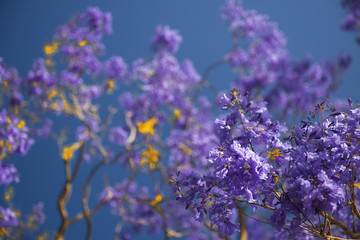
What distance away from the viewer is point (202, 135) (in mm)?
8281

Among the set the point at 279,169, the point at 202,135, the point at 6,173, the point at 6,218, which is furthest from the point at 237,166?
the point at 202,135

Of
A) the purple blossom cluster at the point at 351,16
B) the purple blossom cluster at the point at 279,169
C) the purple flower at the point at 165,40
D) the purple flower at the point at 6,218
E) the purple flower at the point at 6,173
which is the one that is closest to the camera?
the purple blossom cluster at the point at 279,169

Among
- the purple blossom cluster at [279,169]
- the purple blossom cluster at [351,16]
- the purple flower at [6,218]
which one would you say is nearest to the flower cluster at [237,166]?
the purple blossom cluster at [279,169]

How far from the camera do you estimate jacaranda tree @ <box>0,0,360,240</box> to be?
6.74 feet

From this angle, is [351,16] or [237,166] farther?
[351,16]

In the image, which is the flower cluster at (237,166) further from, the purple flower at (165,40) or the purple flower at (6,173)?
the purple flower at (165,40)

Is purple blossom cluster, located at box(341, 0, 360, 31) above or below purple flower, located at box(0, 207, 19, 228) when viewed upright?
above

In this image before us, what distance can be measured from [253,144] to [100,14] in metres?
6.56

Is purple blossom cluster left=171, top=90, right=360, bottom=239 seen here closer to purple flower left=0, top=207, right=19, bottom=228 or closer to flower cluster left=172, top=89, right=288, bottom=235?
flower cluster left=172, top=89, right=288, bottom=235

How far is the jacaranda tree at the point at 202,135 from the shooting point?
2.05m

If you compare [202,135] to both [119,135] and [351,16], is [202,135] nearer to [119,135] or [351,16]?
[119,135]

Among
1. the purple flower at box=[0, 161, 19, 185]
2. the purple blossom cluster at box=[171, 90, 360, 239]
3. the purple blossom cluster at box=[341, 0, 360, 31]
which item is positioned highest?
the purple blossom cluster at box=[341, 0, 360, 31]

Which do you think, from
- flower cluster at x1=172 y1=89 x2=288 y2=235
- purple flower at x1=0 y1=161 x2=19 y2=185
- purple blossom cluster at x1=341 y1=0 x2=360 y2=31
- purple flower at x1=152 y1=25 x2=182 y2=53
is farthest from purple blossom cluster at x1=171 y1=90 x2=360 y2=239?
purple blossom cluster at x1=341 y1=0 x2=360 y2=31

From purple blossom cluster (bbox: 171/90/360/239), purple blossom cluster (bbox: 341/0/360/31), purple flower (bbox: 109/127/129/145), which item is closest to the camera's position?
purple blossom cluster (bbox: 171/90/360/239)
